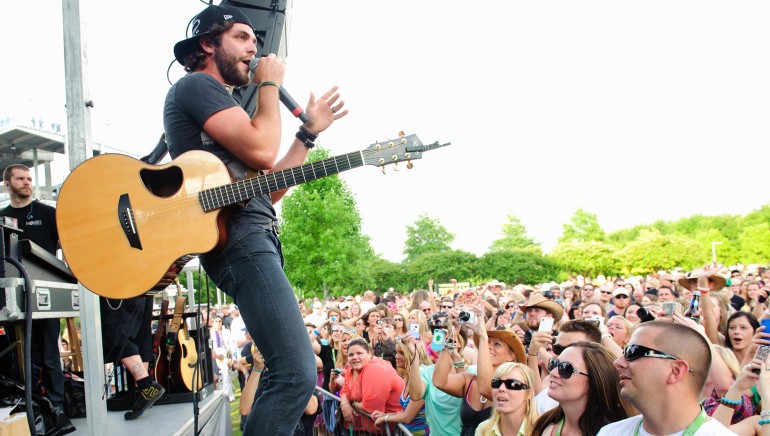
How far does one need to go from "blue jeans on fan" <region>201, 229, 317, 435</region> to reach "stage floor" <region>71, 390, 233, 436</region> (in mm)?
1566

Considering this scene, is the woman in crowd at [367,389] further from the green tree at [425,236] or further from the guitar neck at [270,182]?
the green tree at [425,236]

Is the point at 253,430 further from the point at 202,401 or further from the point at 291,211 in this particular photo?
the point at 291,211

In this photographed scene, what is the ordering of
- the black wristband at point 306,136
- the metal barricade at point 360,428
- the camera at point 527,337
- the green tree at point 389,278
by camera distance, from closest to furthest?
the black wristband at point 306,136, the metal barricade at point 360,428, the camera at point 527,337, the green tree at point 389,278

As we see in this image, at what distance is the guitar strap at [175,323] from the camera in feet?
19.9

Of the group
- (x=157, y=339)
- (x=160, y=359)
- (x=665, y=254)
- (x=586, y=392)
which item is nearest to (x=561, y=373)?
(x=586, y=392)

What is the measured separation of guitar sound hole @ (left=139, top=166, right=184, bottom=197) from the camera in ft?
8.37

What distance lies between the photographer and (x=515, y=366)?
4.42 meters

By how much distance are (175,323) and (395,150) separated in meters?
4.48

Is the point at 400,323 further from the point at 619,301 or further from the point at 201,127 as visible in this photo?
the point at 201,127

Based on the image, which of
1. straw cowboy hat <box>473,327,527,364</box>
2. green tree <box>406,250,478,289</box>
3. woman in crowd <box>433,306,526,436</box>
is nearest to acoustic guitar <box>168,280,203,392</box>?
woman in crowd <box>433,306,526,436</box>

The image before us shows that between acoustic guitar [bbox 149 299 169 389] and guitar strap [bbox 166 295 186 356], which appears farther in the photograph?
guitar strap [bbox 166 295 186 356]

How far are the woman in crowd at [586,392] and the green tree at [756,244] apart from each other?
2691 inches

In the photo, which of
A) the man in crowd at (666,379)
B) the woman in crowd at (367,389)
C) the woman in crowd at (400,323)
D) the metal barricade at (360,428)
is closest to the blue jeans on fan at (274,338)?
the man in crowd at (666,379)

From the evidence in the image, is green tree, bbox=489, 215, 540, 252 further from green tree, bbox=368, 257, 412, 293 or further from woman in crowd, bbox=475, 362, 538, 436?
woman in crowd, bbox=475, 362, 538, 436
